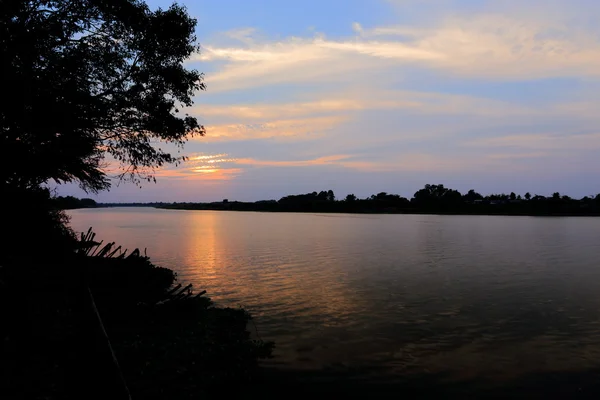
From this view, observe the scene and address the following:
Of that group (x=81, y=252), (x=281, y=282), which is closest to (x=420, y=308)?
(x=281, y=282)

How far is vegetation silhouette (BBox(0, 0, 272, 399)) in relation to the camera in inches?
521

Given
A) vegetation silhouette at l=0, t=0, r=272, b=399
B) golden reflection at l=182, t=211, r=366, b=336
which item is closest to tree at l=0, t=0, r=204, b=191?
vegetation silhouette at l=0, t=0, r=272, b=399

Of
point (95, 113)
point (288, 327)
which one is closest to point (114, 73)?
point (95, 113)

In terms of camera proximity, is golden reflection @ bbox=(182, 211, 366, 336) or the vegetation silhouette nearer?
the vegetation silhouette

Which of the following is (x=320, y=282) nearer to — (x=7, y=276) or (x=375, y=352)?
(x=375, y=352)

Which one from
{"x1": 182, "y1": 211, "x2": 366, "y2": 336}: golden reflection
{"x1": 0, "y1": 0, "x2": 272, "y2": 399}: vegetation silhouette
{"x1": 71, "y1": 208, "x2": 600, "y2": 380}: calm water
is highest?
{"x1": 0, "y1": 0, "x2": 272, "y2": 399}: vegetation silhouette

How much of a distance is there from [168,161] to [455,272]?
3034 centimetres

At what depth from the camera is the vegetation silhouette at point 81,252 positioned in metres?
13.2

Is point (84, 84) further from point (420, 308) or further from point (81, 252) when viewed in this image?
point (420, 308)

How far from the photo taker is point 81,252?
31.0 m

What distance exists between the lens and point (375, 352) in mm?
19797

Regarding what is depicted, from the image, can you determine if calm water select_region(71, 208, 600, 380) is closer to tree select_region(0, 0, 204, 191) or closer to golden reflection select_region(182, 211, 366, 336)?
golden reflection select_region(182, 211, 366, 336)

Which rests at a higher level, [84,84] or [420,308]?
[84,84]

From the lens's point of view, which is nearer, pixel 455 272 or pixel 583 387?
pixel 583 387
